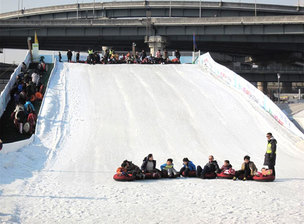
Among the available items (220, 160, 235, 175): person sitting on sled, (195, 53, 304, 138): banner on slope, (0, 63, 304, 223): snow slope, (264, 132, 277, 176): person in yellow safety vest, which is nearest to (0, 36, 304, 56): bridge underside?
(195, 53, 304, 138): banner on slope

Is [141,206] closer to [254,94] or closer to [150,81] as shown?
[254,94]

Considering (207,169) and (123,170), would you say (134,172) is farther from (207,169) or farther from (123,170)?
(207,169)

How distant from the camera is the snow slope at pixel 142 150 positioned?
10703 mm

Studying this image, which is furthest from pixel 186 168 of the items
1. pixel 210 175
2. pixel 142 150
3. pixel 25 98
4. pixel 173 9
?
pixel 173 9

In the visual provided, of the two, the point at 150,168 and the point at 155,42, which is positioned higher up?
the point at 155,42

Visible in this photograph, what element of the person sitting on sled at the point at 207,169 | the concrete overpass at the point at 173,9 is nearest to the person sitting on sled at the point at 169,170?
the person sitting on sled at the point at 207,169

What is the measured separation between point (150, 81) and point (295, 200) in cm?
2047

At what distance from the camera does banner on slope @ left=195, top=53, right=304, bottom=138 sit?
24.2 metres

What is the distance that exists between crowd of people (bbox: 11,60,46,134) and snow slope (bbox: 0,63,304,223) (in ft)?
2.13

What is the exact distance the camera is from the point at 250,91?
2795 centimetres

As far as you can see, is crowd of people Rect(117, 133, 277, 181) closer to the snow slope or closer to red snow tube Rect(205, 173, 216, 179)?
red snow tube Rect(205, 173, 216, 179)

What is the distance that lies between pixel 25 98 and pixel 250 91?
13046mm

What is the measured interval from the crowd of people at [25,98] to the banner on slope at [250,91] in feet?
39.7

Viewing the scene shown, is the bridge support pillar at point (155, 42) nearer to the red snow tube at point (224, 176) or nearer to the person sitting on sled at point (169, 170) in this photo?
the person sitting on sled at point (169, 170)
